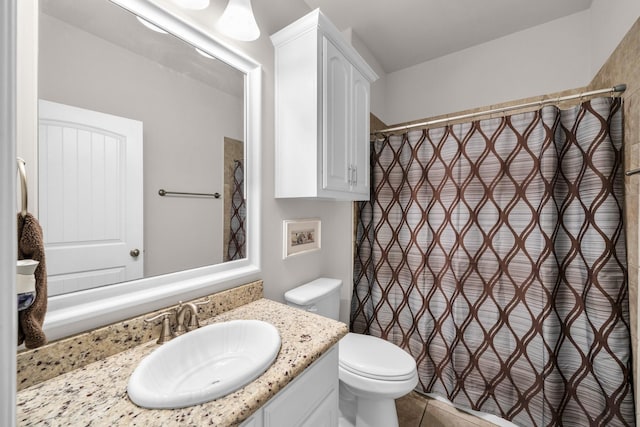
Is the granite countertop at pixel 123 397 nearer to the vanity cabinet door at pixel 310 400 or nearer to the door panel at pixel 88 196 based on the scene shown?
the vanity cabinet door at pixel 310 400

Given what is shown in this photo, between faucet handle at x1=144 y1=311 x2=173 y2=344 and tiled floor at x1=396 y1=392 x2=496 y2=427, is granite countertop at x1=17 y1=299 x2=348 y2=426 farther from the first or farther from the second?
tiled floor at x1=396 y1=392 x2=496 y2=427

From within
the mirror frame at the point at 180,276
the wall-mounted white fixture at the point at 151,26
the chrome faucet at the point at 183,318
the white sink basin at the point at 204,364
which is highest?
the wall-mounted white fixture at the point at 151,26

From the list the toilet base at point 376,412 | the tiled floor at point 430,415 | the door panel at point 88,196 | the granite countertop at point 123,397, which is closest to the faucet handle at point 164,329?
the granite countertop at point 123,397

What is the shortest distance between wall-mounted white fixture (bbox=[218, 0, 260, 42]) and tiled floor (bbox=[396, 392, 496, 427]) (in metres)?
2.19

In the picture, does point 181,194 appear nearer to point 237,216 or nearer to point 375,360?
point 237,216

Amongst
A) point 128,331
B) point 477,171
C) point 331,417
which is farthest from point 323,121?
point 331,417

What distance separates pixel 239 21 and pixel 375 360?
5.47ft

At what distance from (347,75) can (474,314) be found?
157 cm

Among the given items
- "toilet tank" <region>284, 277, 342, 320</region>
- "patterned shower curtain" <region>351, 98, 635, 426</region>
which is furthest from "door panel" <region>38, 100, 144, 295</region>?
"patterned shower curtain" <region>351, 98, 635, 426</region>

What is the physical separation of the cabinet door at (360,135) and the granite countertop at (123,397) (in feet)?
3.19

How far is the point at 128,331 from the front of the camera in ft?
2.77

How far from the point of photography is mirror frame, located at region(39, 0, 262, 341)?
0.77 m

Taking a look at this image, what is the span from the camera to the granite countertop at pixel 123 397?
562mm

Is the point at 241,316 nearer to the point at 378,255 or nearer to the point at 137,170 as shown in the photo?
the point at 137,170
